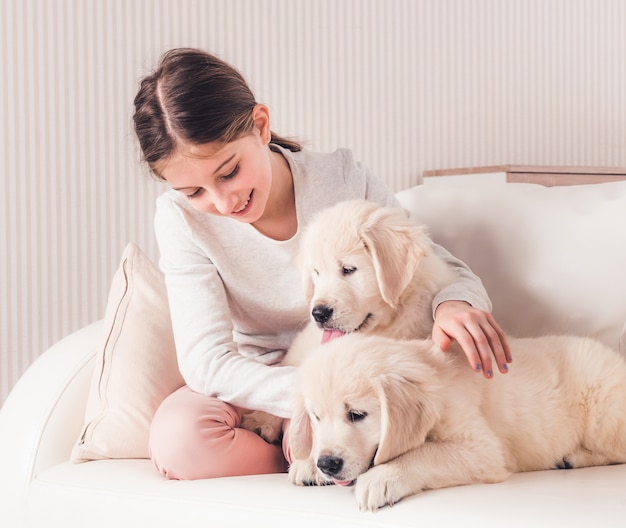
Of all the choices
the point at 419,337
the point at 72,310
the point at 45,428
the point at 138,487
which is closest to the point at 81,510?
the point at 138,487

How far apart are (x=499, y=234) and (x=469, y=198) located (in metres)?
0.14

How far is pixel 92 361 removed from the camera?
2.10m

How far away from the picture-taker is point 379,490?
1.31 m

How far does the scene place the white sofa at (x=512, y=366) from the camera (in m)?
1.43

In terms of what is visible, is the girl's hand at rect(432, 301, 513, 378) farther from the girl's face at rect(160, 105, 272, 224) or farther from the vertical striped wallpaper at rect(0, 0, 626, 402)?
the vertical striped wallpaper at rect(0, 0, 626, 402)

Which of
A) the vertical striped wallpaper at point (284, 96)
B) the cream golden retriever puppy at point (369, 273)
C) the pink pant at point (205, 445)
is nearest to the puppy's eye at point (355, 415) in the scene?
the cream golden retriever puppy at point (369, 273)

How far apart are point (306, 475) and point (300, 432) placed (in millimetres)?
78

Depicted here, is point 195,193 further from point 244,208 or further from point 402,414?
point 402,414

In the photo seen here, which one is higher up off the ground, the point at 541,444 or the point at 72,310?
the point at 541,444

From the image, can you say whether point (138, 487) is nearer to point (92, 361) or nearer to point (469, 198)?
point (92, 361)

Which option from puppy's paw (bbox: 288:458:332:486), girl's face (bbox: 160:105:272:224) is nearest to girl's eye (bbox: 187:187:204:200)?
girl's face (bbox: 160:105:272:224)

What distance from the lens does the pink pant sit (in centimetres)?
167

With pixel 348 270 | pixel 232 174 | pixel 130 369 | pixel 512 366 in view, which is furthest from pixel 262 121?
pixel 512 366

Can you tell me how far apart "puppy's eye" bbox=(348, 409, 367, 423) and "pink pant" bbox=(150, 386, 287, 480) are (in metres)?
0.38
